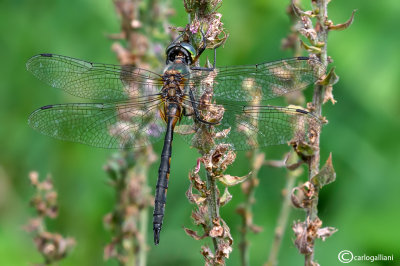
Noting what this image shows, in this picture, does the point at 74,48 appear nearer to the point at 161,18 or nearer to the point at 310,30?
the point at 161,18

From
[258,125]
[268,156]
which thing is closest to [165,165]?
[258,125]

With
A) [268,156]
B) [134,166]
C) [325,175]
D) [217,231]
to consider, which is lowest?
[217,231]

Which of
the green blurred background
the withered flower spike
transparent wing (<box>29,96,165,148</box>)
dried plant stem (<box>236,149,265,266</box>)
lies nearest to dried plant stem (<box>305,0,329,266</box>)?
the withered flower spike

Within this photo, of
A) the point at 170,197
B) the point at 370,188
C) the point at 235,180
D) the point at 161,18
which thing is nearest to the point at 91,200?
the point at 170,197

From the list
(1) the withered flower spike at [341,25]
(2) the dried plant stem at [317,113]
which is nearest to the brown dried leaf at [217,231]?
(2) the dried plant stem at [317,113]

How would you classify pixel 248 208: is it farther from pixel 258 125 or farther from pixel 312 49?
pixel 312 49

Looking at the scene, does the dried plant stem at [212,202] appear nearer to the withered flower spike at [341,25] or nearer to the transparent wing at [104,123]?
the withered flower spike at [341,25]

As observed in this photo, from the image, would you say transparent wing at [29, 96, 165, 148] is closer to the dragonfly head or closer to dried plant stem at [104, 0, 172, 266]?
dried plant stem at [104, 0, 172, 266]
